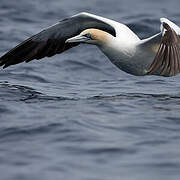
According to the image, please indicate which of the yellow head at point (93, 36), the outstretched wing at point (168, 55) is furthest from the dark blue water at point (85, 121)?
the yellow head at point (93, 36)

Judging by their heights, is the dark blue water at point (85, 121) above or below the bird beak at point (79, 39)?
below

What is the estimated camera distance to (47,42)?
13.1m

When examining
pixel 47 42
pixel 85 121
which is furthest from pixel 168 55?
pixel 47 42

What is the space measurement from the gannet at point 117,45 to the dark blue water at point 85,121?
0.46 meters

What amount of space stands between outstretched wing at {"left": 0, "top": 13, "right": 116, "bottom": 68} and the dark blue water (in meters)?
0.38

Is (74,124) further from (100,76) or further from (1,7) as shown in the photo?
(1,7)

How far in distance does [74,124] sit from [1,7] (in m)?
10.6

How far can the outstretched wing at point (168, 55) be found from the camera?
32.1 feet

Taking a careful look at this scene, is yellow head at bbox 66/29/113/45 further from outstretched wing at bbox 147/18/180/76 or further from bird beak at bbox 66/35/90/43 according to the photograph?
outstretched wing at bbox 147/18/180/76

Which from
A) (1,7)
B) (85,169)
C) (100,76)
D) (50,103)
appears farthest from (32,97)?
(1,7)

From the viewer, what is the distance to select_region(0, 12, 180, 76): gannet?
995 centimetres

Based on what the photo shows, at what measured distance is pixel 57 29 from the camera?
12.9m

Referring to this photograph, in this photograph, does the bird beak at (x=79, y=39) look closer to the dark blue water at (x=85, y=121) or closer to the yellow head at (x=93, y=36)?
the yellow head at (x=93, y=36)

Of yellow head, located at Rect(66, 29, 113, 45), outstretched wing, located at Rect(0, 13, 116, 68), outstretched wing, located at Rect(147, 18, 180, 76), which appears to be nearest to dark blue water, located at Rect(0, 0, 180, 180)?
outstretched wing, located at Rect(0, 13, 116, 68)
